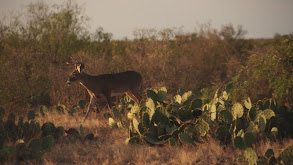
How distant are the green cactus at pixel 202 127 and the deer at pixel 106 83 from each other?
4.37m

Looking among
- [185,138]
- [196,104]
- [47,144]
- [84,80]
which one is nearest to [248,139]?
[185,138]

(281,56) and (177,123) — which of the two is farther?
(281,56)

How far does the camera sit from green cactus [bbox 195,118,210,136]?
5.89 metres

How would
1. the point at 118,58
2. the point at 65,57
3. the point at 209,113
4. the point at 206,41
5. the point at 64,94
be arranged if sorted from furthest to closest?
the point at 206,41, the point at 65,57, the point at 118,58, the point at 64,94, the point at 209,113

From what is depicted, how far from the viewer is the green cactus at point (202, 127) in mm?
5895

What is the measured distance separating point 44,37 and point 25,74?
12.5ft

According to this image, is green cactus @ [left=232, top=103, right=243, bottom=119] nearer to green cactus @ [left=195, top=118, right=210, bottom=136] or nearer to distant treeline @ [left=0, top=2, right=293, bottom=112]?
green cactus @ [left=195, top=118, right=210, bottom=136]

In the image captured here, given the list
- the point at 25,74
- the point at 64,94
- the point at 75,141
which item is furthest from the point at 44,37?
the point at 75,141

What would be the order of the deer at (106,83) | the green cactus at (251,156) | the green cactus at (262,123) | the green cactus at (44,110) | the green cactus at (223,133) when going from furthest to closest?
the deer at (106,83), the green cactus at (44,110), the green cactus at (223,133), the green cactus at (262,123), the green cactus at (251,156)

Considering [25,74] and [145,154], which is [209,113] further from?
[25,74]

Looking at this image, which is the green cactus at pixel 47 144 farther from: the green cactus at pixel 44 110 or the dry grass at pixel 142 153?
the green cactus at pixel 44 110

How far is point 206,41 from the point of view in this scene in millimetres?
22500

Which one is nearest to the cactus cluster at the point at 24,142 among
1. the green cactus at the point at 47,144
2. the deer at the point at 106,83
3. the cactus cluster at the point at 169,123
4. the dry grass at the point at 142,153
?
the green cactus at the point at 47,144

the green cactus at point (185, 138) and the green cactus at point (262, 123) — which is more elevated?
the green cactus at point (262, 123)
